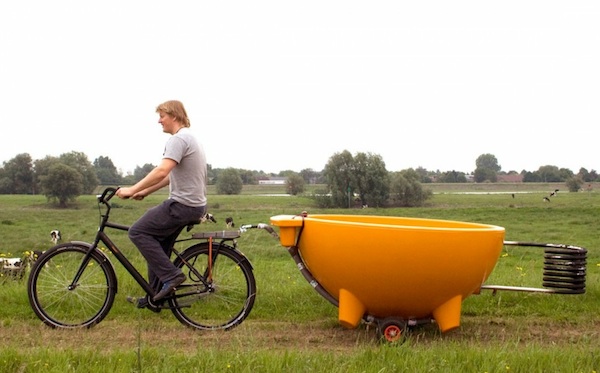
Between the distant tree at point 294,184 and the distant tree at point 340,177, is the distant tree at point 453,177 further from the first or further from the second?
the distant tree at point 340,177

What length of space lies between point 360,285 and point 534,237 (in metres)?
26.7

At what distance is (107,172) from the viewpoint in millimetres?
18297

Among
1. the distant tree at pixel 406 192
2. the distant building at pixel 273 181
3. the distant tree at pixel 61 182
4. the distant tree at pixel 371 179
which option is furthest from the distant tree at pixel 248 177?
the distant tree at pixel 61 182

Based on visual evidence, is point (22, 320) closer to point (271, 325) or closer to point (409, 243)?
point (271, 325)

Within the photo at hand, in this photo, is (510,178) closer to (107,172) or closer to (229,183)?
(229,183)

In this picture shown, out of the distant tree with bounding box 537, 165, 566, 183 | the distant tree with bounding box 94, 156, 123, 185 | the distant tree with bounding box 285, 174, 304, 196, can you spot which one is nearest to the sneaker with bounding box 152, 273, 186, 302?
the distant tree with bounding box 94, 156, 123, 185

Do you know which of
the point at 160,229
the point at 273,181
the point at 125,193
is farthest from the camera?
the point at 273,181

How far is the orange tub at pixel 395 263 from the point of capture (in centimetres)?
489

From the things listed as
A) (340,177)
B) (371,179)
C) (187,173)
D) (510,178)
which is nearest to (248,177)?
(340,177)

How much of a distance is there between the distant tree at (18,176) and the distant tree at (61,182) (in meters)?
0.85

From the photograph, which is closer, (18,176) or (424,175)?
(18,176)

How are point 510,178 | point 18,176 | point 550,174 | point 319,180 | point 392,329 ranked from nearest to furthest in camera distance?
point 392,329, point 18,176, point 319,180, point 550,174, point 510,178

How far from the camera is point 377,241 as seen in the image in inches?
194

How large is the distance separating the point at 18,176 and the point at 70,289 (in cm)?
4274
